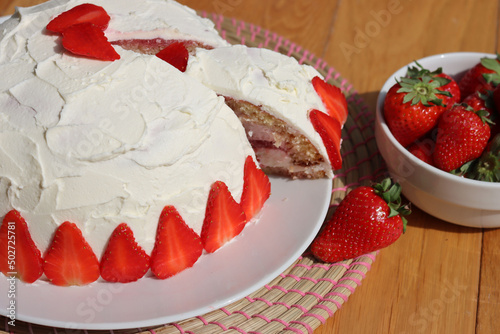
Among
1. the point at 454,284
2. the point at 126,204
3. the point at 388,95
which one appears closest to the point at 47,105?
the point at 126,204

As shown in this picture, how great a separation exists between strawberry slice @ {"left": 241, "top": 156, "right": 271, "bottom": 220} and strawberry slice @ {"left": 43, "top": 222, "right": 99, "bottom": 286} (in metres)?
0.43

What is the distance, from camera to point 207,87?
149 cm

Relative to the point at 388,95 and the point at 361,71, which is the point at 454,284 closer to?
the point at 388,95

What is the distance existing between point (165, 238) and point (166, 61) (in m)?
0.52

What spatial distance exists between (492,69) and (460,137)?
0.37 meters

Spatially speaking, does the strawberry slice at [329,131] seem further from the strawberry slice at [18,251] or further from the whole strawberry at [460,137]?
the strawberry slice at [18,251]

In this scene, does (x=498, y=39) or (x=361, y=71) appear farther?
(x=498, y=39)

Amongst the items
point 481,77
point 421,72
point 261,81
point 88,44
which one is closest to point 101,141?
point 88,44

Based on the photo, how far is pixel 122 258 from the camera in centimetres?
135

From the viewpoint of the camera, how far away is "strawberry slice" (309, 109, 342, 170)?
64.0 inches

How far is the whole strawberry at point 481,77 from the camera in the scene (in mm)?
1795

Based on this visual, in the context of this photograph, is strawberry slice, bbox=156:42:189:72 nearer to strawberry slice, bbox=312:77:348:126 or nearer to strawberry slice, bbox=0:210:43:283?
strawberry slice, bbox=312:77:348:126

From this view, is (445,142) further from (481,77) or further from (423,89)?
(481,77)

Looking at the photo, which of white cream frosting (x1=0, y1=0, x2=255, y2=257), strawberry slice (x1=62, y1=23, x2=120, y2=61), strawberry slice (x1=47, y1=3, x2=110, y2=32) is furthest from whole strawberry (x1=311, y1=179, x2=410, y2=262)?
strawberry slice (x1=47, y1=3, x2=110, y2=32)
